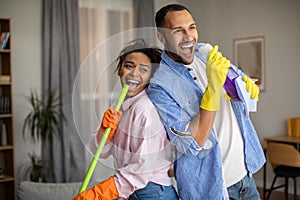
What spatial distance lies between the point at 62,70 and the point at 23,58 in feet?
1.46

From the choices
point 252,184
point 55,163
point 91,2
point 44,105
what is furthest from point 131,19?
point 252,184

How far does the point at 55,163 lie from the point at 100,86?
13.7 feet

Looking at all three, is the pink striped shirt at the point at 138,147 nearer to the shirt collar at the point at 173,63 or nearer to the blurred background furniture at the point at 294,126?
the shirt collar at the point at 173,63

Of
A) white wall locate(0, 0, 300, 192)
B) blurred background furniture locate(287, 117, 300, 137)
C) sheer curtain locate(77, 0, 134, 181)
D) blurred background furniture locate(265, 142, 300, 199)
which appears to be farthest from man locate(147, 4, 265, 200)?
white wall locate(0, 0, 300, 192)

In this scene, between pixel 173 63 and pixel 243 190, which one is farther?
pixel 243 190

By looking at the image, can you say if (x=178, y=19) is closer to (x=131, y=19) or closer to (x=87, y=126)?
(x=87, y=126)

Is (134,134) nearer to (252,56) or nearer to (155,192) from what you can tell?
(155,192)

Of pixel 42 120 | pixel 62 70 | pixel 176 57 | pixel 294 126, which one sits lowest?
pixel 294 126

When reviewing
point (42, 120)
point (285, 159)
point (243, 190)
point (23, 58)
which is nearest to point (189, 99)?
point (243, 190)

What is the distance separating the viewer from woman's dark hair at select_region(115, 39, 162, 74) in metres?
1.18

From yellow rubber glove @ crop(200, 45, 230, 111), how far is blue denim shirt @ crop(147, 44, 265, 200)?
54mm

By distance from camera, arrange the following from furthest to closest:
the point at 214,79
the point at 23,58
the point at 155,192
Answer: the point at 23,58 < the point at 155,192 < the point at 214,79

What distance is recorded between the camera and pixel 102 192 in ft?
3.83

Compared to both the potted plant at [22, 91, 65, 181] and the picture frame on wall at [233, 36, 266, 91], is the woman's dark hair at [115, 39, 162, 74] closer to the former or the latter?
the potted plant at [22, 91, 65, 181]
